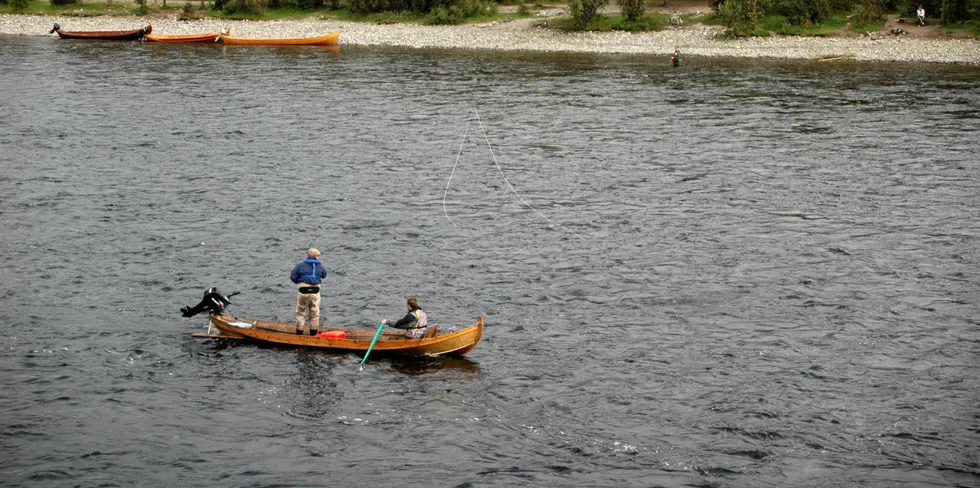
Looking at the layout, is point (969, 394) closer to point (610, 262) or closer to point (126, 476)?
point (610, 262)

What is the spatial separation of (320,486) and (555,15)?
70.5 metres

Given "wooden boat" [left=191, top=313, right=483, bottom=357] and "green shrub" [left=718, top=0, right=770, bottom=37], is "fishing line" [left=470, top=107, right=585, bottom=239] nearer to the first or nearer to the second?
"wooden boat" [left=191, top=313, right=483, bottom=357]

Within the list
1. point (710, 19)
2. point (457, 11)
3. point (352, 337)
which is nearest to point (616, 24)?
point (710, 19)

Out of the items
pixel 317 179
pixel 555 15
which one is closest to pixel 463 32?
pixel 555 15

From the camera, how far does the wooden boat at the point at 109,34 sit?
84062 millimetres

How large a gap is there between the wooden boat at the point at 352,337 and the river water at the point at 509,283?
1.21 ft

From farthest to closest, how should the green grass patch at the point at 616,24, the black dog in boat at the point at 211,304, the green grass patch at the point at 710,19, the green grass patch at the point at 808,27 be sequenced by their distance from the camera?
1. the green grass patch at the point at 616,24
2. the green grass patch at the point at 710,19
3. the green grass patch at the point at 808,27
4. the black dog in boat at the point at 211,304

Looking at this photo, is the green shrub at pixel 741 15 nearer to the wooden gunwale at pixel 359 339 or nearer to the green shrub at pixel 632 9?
the green shrub at pixel 632 9

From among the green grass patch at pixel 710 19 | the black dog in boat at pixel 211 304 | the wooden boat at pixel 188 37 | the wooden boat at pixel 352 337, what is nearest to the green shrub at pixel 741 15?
the green grass patch at pixel 710 19

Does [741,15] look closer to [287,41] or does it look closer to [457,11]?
[457,11]

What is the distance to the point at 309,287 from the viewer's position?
87.7 ft

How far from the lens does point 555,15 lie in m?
87.0

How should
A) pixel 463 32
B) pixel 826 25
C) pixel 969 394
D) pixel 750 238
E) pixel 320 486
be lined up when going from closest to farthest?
pixel 320 486 < pixel 969 394 < pixel 750 238 < pixel 826 25 < pixel 463 32

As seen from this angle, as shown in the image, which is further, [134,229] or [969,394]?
[134,229]
